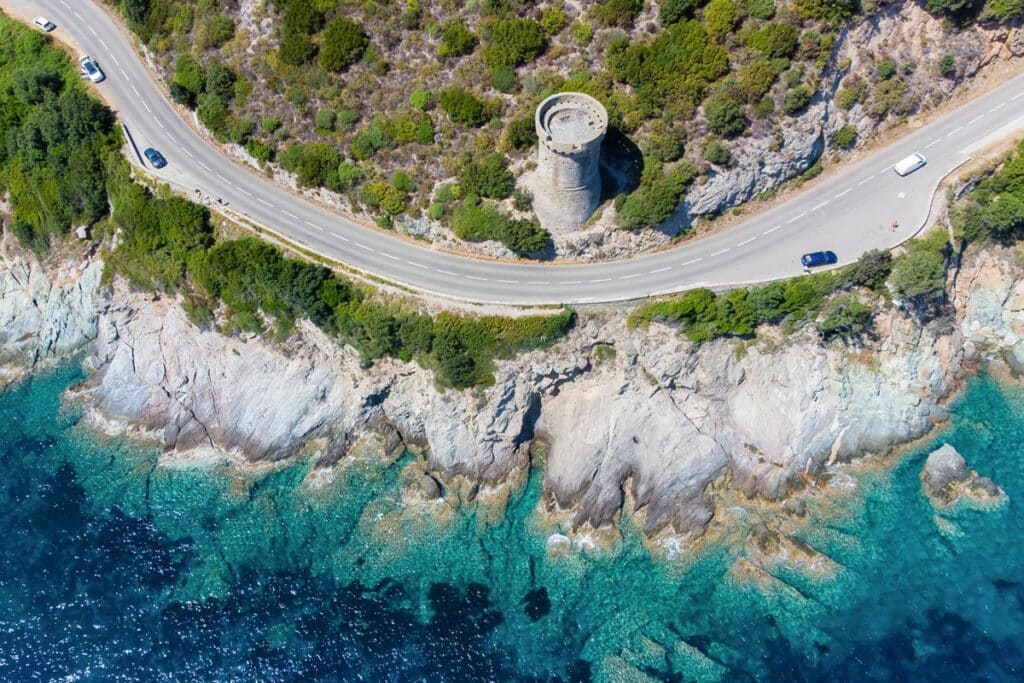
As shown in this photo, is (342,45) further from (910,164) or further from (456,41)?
(910,164)

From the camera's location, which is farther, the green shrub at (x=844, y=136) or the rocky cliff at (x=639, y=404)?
the green shrub at (x=844, y=136)

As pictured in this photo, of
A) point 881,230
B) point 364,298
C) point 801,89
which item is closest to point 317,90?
point 364,298

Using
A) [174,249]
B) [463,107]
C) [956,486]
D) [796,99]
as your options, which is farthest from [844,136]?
[174,249]

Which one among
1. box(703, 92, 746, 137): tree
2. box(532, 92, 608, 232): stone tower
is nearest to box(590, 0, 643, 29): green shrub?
box(532, 92, 608, 232): stone tower

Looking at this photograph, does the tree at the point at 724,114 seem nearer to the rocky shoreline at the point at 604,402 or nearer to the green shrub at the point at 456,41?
the rocky shoreline at the point at 604,402

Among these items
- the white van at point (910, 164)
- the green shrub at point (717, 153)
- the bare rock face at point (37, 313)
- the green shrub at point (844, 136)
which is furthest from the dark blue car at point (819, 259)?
the bare rock face at point (37, 313)

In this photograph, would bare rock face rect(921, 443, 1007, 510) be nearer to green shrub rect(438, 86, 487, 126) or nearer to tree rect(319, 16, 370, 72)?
green shrub rect(438, 86, 487, 126)

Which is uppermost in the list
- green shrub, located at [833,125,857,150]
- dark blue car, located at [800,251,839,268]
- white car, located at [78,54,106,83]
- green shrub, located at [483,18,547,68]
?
white car, located at [78,54,106,83]
